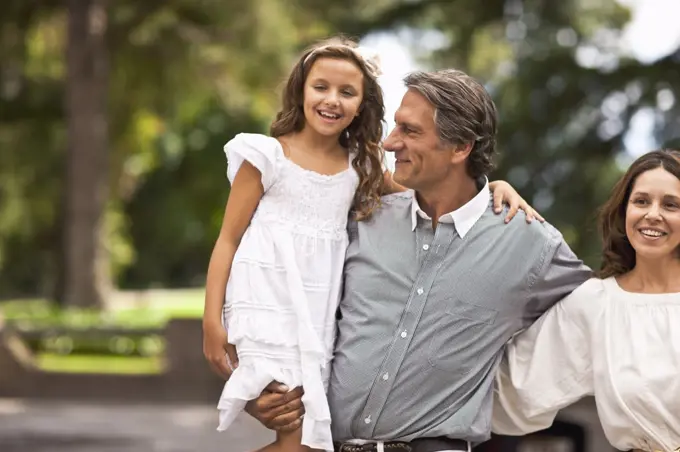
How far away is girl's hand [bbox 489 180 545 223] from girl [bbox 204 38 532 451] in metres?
0.02

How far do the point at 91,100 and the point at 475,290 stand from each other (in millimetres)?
14771

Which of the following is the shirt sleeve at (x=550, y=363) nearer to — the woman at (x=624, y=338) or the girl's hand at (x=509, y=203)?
the woman at (x=624, y=338)

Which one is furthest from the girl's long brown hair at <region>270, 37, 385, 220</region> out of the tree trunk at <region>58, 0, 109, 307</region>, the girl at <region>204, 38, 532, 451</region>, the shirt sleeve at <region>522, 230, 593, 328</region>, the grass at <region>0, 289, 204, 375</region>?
the tree trunk at <region>58, 0, 109, 307</region>

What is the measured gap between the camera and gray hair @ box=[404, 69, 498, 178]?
3.00 metres

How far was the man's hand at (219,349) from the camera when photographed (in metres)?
3.07

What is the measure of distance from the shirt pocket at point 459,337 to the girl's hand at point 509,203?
0.94 ft

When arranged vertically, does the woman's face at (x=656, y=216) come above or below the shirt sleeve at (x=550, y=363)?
above

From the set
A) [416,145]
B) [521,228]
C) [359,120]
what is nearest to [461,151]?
[416,145]

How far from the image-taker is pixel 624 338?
9.54 feet

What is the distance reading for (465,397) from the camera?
301cm

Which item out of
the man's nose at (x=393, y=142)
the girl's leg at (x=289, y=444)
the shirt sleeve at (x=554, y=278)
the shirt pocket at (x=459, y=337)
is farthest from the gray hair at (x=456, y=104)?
the girl's leg at (x=289, y=444)

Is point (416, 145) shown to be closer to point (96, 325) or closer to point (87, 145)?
point (96, 325)

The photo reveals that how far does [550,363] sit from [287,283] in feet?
2.58

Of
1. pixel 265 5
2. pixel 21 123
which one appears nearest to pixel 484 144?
pixel 265 5
